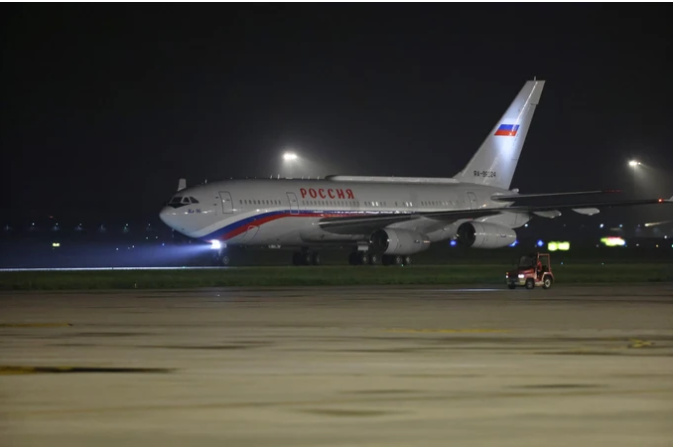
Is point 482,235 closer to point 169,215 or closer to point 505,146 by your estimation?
point 505,146

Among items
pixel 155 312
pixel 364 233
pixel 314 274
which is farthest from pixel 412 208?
pixel 155 312

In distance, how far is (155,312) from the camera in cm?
2761

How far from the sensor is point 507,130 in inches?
2810

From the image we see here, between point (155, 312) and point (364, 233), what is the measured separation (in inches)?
1375

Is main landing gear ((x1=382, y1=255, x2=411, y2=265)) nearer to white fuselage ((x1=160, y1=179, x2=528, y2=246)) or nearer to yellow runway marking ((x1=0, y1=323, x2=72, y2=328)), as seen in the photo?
white fuselage ((x1=160, y1=179, x2=528, y2=246))

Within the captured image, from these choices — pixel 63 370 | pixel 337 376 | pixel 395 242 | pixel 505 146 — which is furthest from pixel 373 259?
pixel 337 376

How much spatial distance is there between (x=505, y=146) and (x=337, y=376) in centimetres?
5710

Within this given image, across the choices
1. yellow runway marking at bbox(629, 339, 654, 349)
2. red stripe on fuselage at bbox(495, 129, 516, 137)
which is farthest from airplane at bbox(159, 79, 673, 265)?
yellow runway marking at bbox(629, 339, 654, 349)

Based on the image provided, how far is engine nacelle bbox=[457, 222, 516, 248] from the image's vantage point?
6019 cm

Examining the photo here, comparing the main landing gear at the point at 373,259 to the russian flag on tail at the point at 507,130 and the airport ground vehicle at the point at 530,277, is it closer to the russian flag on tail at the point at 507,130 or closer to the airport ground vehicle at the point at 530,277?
the russian flag on tail at the point at 507,130

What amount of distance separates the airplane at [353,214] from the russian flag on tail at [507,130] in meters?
4.16

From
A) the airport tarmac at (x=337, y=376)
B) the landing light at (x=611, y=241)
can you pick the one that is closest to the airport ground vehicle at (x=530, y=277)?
the airport tarmac at (x=337, y=376)

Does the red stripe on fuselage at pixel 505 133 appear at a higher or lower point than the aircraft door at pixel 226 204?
higher

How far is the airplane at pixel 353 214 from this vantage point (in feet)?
190
